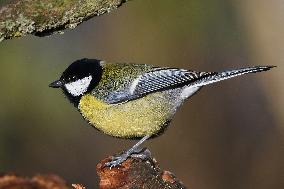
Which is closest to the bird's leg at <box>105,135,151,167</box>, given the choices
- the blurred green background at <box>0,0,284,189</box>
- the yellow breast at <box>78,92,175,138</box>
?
the yellow breast at <box>78,92,175,138</box>

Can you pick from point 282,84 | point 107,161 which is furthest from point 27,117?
point 107,161

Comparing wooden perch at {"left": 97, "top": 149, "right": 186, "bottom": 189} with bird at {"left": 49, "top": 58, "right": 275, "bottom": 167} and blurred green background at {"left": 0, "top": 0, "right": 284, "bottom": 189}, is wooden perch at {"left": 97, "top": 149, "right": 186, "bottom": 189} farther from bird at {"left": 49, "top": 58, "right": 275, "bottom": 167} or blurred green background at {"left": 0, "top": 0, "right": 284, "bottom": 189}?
blurred green background at {"left": 0, "top": 0, "right": 284, "bottom": 189}

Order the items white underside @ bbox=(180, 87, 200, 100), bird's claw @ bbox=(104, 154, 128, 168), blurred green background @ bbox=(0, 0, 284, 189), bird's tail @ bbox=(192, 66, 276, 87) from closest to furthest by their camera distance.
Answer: bird's claw @ bbox=(104, 154, 128, 168) < bird's tail @ bbox=(192, 66, 276, 87) < white underside @ bbox=(180, 87, 200, 100) < blurred green background @ bbox=(0, 0, 284, 189)

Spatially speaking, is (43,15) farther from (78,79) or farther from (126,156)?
(78,79)

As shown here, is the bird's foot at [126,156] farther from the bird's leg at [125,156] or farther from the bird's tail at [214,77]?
the bird's tail at [214,77]

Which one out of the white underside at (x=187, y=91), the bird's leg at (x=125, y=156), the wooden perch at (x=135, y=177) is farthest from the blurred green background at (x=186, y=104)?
the wooden perch at (x=135, y=177)
